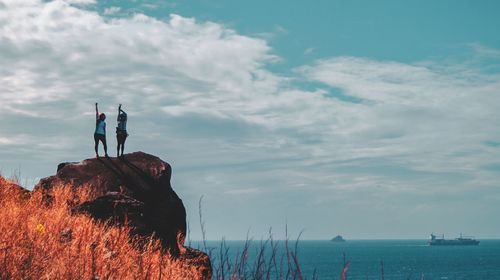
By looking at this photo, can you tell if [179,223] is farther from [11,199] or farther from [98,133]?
[11,199]

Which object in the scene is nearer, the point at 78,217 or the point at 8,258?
the point at 8,258

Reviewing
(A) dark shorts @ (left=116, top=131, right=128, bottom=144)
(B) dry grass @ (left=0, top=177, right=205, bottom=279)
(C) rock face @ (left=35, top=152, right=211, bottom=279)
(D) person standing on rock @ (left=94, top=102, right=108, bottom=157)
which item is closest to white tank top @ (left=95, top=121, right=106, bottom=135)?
(D) person standing on rock @ (left=94, top=102, right=108, bottom=157)

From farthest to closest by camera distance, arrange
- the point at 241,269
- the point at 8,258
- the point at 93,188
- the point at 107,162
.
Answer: the point at 107,162
the point at 93,188
the point at 8,258
the point at 241,269

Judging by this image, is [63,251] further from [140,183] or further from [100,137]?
[100,137]

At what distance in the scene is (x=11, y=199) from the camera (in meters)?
15.0

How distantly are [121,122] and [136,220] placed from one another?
789 cm

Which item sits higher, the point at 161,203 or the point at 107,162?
the point at 107,162

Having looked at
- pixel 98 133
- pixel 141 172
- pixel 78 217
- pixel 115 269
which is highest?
pixel 98 133

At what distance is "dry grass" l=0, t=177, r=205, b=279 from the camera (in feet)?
26.6

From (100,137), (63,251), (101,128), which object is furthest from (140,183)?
(63,251)

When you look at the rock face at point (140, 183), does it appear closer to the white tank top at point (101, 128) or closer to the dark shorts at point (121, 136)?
the dark shorts at point (121, 136)

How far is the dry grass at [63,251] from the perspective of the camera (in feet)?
26.6

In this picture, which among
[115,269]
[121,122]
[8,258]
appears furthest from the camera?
[121,122]

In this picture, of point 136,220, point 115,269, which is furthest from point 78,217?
point 115,269
